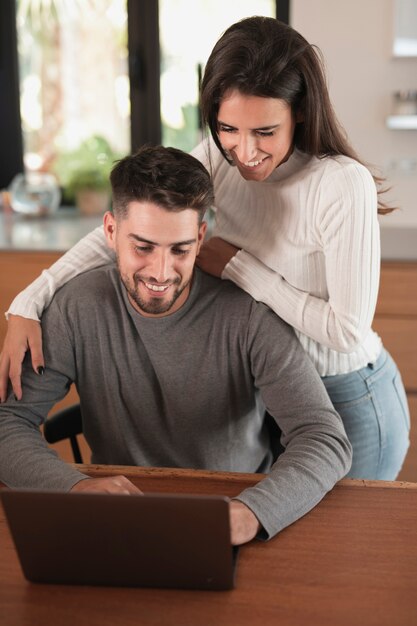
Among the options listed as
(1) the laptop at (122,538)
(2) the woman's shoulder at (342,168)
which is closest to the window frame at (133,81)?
(2) the woman's shoulder at (342,168)

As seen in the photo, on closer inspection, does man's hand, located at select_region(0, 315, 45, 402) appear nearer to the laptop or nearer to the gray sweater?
the gray sweater

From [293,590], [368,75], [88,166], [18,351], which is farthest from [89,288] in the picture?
[88,166]

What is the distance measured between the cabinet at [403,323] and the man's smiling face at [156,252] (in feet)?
4.09

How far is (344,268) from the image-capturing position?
152 centimetres

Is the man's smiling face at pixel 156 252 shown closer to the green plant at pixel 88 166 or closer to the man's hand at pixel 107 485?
the man's hand at pixel 107 485

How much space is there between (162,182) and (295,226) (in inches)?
11.3

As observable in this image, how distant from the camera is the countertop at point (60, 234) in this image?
2.79 m

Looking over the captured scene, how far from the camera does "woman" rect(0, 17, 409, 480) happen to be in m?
1.50

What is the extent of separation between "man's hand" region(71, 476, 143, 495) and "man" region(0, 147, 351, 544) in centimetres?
14

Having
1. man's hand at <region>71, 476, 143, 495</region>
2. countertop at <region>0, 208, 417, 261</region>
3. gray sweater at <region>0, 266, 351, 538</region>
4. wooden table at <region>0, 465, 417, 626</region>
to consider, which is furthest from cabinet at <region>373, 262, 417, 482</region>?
man's hand at <region>71, 476, 143, 495</region>

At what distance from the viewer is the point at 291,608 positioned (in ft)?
3.53

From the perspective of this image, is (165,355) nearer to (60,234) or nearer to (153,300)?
(153,300)

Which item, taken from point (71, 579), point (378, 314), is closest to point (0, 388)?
point (71, 579)

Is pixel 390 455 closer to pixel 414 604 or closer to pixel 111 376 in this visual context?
pixel 111 376
